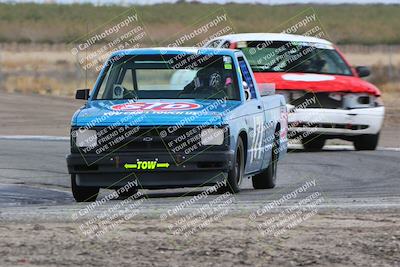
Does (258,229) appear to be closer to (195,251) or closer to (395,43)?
(195,251)

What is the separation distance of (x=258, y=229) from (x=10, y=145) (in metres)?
10.5

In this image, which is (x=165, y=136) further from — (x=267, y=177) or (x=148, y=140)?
(x=267, y=177)

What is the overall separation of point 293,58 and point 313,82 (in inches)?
28.8

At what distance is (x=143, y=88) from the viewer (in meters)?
12.3

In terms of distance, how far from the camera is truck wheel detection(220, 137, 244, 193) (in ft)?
37.4

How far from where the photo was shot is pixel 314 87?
17.4 meters

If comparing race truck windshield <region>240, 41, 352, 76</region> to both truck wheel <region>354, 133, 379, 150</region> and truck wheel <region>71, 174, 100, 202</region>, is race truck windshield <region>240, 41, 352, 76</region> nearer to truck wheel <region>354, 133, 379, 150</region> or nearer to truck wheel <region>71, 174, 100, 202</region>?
truck wheel <region>354, 133, 379, 150</region>

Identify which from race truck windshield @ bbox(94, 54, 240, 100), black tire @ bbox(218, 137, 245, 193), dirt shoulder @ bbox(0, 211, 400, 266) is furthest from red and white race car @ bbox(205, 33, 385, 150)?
dirt shoulder @ bbox(0, 211, 400, 266)

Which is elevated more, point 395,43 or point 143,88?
point 143,88

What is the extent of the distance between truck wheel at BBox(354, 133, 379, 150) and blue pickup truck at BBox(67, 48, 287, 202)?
6.19 meters

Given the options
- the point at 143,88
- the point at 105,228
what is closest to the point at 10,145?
the point at 143,88

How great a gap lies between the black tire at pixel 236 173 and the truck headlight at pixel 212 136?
311mm

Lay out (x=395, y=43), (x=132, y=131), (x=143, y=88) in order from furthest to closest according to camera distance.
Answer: (x=395, y=43) < (x=143, y=88) < (x=132, y=131)

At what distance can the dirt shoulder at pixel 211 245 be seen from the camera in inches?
293
